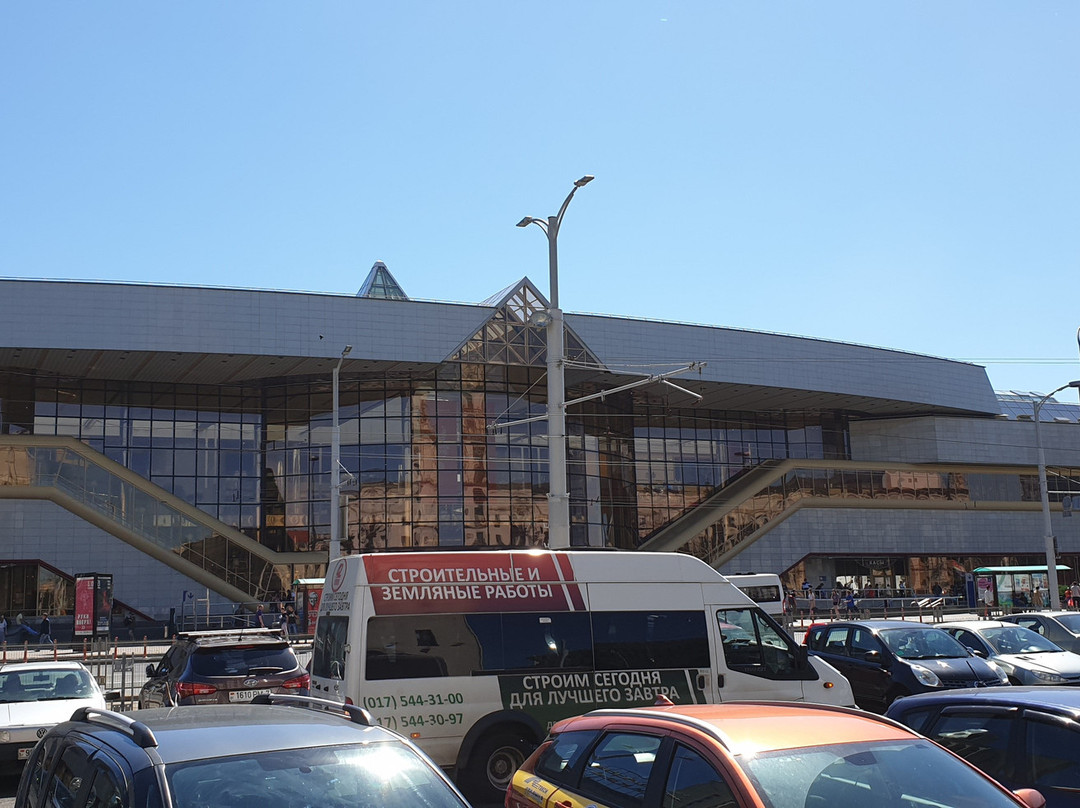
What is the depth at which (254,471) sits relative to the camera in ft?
165

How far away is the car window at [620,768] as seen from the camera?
5285 millimetres

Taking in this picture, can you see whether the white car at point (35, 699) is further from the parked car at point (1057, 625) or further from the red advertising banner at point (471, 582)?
the parked car at point (1057, 625)

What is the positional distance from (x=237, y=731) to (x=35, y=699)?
1039cm

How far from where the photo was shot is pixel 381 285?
199 ft

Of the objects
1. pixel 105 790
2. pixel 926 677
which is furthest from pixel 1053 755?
pixel 926 677

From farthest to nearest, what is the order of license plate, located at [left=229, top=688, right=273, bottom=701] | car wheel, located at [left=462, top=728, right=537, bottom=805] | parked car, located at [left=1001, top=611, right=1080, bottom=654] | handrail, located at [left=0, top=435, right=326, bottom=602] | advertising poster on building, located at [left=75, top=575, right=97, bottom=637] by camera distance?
handrail, located at [left=0, top=435, right=326, bottom=602], advertising poster on building, located at [left=75, top=575, right=97, bottom=637], parked car, located at [left=1001, top=611, right=1080, bottom=654], license plate, located at [left=229, top=688, right=273, bottom=701], car wheel, located at [left=462, top=728, right=537, bottom=805]

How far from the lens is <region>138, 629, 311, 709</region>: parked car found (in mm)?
13180

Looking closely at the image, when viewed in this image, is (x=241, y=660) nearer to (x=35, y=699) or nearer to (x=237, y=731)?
(x=35, y=699)

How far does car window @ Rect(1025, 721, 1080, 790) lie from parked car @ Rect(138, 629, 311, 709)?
9149 mm

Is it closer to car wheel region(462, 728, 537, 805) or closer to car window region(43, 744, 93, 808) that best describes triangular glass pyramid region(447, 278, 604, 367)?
car wheel region(462, 728, 537, 805)

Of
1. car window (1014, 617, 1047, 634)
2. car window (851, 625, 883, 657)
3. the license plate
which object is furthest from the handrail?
car window (851, 625, 883, 657)

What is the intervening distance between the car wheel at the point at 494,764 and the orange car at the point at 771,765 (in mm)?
5390

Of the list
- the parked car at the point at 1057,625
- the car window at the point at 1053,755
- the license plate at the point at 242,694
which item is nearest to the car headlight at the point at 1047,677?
the parked car at the point at 1057,625

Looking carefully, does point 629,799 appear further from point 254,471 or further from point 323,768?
point 254,471
